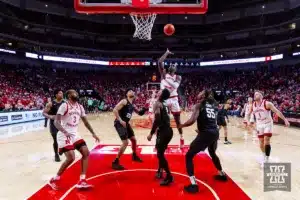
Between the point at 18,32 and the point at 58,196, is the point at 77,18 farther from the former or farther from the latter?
the point at 58,196

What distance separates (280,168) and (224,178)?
167cm

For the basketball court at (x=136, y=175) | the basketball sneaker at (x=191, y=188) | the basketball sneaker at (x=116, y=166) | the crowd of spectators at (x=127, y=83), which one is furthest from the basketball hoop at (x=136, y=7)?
the crowd of spectators at (x=127, y=83)

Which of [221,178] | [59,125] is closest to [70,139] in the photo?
[59,125]

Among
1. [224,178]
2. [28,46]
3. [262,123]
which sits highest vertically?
[28,46]

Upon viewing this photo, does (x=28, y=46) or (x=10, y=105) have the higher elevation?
(x=28, y=46)

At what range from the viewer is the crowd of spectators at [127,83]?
28.4 m

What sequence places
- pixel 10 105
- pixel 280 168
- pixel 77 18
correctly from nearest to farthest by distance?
pixel 280 168, pixel 10 105, pixel 77 18

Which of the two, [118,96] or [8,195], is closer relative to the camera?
[8,195]

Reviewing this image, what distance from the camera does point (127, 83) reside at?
40781 mm

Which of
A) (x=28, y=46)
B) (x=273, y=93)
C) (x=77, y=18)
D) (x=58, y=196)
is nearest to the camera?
(x=58, y=196)

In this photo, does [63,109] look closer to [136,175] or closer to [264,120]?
[136,175]

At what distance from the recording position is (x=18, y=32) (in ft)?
102

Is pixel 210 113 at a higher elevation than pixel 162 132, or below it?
higher

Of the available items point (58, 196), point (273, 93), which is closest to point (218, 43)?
point (273, 93)
